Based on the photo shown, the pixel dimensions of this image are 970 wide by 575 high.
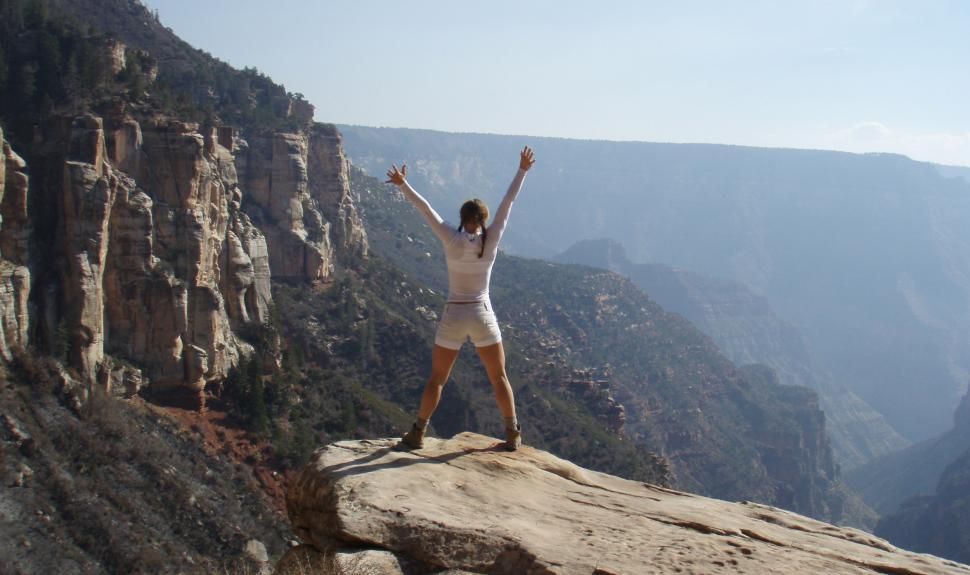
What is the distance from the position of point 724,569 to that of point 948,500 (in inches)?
3650

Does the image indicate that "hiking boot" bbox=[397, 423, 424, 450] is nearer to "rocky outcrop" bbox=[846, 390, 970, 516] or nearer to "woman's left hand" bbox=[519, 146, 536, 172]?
"woman's left hand" bbox=[519, 146, 536, 172]

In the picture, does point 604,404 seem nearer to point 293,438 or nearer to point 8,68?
point 293,438

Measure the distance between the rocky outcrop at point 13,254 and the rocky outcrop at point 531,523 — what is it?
24.9 metres

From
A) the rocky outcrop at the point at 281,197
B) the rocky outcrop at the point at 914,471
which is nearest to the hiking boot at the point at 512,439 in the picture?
the rocky outcrop at the point at 281,197

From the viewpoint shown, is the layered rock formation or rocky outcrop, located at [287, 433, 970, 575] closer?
rocky outcrop, located at [287, 433, 970, 575]

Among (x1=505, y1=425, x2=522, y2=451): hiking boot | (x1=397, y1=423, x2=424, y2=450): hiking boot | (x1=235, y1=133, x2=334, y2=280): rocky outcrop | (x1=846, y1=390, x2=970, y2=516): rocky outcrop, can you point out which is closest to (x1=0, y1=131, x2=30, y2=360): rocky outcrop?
(x1=235, y1=133, x2=334, y2=280): rocky outcrop

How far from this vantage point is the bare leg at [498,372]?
30.9 feet

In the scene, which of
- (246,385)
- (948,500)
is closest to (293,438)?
(246,385)

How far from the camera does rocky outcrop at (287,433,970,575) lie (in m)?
7.64

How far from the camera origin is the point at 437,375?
9445 mm

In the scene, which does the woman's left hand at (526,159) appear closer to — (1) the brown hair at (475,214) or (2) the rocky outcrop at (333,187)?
(1) the brown hair at (475,214)

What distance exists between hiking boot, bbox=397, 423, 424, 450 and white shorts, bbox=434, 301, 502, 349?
1014mm

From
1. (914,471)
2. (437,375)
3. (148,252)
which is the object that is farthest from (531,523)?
(914,471)

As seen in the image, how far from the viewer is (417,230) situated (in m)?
98.4
